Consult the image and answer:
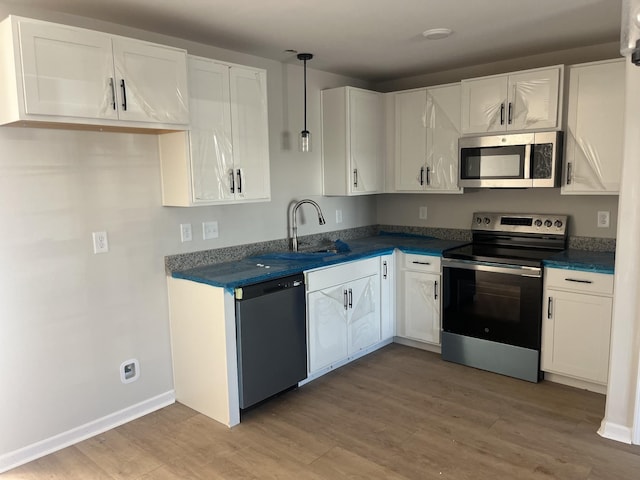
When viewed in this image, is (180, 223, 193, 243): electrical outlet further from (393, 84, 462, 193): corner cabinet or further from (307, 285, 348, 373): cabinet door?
(393, 84, 462, 193): corner cabinet

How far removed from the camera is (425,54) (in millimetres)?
3629

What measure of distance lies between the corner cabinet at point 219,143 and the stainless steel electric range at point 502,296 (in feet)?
5.38

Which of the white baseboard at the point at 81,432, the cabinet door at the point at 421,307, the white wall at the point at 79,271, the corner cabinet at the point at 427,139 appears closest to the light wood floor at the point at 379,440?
the white baseboard at the point at 81,432

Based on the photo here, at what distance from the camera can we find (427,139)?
409cm

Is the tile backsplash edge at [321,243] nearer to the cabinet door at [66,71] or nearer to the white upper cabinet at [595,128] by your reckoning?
the white upper cabinet at [595,128]

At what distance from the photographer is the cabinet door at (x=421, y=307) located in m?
3.88

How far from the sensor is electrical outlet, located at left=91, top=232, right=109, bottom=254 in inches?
109

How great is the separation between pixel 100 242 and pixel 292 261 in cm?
123

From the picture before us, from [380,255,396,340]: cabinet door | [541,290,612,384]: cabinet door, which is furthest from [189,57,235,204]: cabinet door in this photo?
[541,290,612,384]: cabinet door

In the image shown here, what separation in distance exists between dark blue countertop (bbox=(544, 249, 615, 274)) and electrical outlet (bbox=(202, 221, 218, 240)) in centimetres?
226

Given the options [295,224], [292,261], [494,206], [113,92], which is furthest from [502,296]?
[113,92]

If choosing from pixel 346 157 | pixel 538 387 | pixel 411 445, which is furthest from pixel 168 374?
pixel 538 387

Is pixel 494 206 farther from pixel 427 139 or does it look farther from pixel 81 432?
pixel 81 432

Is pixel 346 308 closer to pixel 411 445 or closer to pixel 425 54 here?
pixel 411 445
